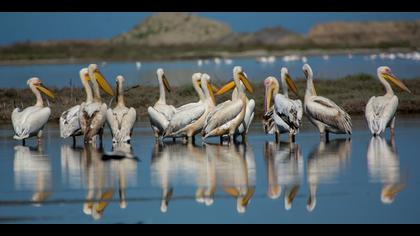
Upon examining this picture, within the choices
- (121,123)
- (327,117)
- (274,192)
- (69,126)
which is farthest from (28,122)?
(274,192)

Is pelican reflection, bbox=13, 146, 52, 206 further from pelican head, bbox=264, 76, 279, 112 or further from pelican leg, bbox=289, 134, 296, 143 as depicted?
pelican head, bbox=264, 76, 279, 112

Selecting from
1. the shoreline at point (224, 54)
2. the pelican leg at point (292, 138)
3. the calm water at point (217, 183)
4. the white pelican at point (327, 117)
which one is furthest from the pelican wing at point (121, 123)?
the shoreline at point (224, 54)

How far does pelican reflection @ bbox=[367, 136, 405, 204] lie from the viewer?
1112cm

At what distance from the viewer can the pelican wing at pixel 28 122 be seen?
667 inches

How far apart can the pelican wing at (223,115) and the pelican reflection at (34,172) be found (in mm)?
2503

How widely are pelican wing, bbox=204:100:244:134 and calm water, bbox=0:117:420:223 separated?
465 mm

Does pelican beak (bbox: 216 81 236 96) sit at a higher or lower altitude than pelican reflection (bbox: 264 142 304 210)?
higher

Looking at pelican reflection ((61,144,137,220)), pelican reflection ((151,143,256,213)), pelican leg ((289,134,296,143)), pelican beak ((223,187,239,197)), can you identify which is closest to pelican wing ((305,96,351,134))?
pelican leg ((289,134,296,143))

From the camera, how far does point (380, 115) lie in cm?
1681

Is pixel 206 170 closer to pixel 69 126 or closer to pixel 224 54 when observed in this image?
pixel 69 126

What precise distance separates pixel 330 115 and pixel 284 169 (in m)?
3.94

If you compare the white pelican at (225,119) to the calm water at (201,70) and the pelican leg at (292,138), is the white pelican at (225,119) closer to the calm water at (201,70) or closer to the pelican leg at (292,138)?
the pelican leg at (292,138)
